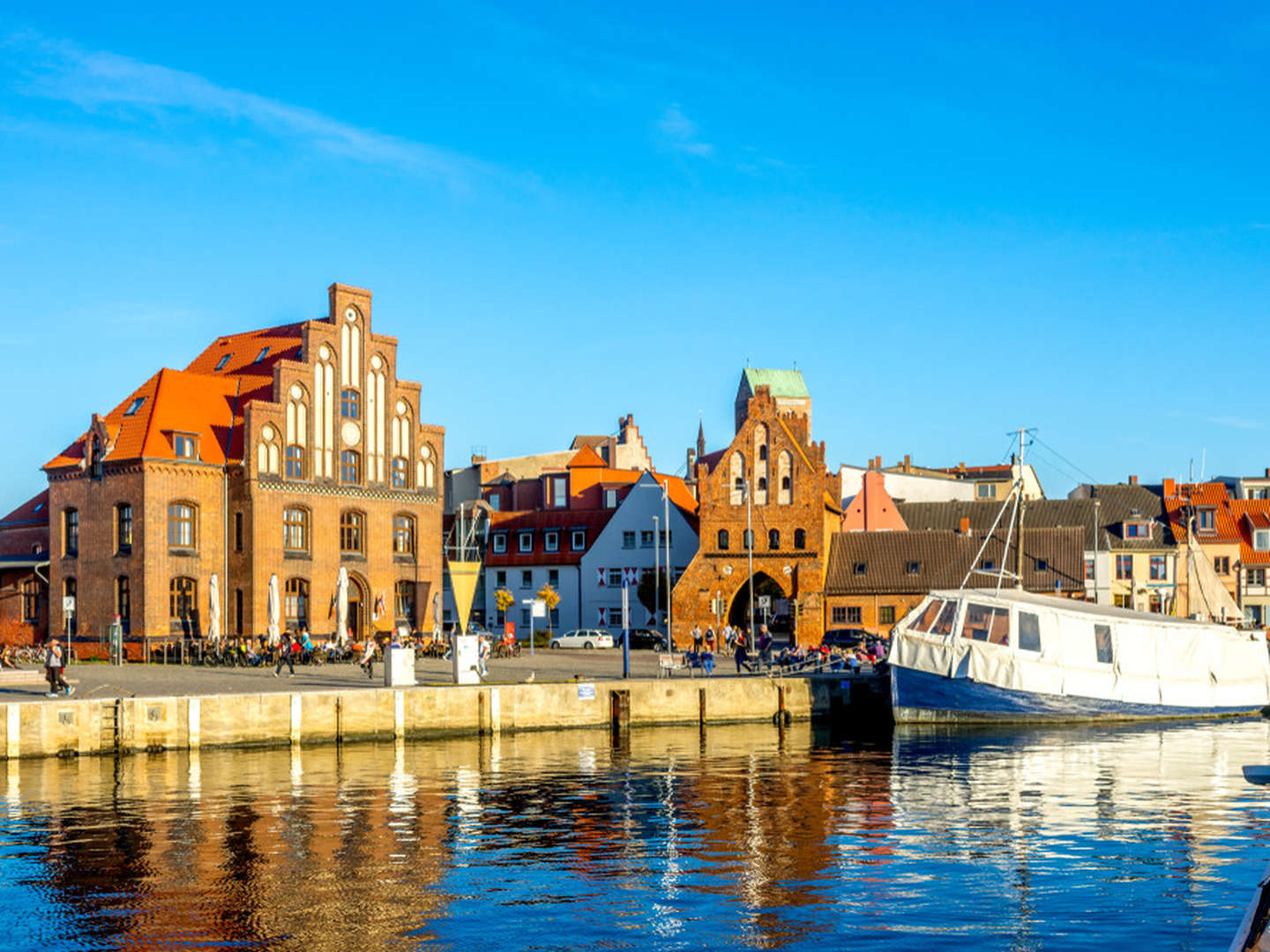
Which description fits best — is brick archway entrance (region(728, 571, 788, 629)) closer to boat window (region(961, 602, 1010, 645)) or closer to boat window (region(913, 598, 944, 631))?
boat window (region(913, 598, 944, 631))

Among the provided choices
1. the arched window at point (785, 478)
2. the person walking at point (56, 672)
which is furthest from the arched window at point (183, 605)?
the arched window at point (785, 478)

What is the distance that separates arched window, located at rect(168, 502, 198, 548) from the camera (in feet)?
229

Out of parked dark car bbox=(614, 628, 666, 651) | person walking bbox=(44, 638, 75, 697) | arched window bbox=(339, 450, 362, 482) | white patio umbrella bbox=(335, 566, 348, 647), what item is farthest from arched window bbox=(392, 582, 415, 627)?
person walking bbox=(44, 638, 75, 697)

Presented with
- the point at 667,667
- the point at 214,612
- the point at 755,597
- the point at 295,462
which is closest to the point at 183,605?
the point at 214,612

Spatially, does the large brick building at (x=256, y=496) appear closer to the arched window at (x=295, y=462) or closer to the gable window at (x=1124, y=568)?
the arched window at (x=295, y=462)

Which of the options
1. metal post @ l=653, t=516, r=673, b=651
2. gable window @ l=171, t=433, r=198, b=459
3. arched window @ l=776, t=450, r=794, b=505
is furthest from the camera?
metal post @ l=653, t=516, r=673, b=651

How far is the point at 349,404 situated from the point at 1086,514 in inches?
1926

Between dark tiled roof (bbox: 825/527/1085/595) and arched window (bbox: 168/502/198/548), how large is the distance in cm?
3684

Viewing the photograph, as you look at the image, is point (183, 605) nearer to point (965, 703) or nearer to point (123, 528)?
point (123, 528)

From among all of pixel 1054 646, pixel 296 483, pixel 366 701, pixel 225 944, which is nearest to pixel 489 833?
pixel 225 944

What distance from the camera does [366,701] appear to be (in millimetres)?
48438

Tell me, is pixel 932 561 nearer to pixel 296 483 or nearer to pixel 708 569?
pixel 708 569

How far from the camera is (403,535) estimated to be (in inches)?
3127

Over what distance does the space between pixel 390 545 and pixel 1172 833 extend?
5376 cm
